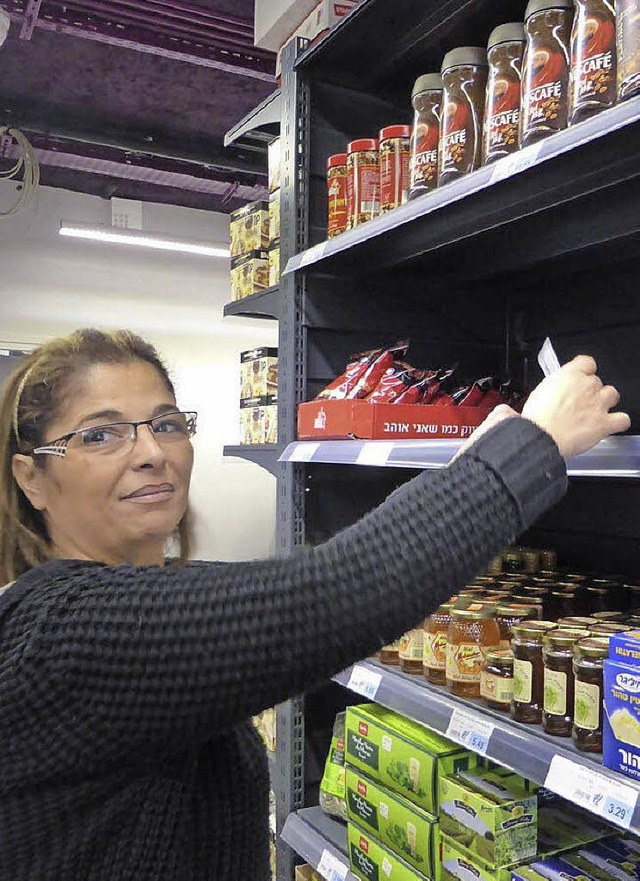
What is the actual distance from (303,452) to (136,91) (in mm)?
3489

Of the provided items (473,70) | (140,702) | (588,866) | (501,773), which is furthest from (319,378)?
(140,702)

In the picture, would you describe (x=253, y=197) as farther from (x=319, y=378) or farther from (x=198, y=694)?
(x=198, y=694)

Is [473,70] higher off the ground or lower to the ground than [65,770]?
higher

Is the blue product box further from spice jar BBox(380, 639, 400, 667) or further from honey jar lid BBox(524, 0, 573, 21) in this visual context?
honey jar lid BBox(524, 0, 573, 21)

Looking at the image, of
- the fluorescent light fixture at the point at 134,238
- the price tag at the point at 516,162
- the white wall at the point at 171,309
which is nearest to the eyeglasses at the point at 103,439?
the price tag at the point at 516,162

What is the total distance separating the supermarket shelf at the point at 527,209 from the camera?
4.24 ft

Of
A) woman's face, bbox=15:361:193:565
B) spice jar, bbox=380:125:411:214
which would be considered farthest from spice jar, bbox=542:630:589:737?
spice jar, bbox=380:125:411:214

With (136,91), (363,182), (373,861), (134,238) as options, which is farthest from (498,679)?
(134,238)

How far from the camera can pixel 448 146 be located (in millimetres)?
1623

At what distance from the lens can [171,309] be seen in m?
5.80

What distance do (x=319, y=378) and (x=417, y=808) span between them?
1.11 metres

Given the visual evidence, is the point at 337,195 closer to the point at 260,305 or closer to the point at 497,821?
the point at 260,305

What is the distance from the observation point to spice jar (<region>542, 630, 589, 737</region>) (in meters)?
1.36

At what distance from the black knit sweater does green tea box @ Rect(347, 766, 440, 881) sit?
921mm
